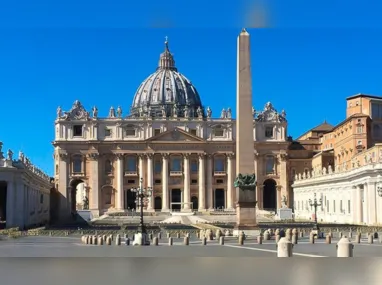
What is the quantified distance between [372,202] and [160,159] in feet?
166

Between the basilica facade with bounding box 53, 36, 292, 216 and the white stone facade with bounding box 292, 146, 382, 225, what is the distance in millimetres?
16270

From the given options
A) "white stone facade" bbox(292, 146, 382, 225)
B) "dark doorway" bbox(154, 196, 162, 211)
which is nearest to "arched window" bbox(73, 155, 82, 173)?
"dark doorway" bbox(154, 196, 162, 211)

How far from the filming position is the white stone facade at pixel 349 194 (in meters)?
57.0

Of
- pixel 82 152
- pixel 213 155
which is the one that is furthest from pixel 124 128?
pixel 213 155

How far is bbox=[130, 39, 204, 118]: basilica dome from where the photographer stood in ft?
418

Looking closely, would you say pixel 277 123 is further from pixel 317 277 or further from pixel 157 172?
pixel 317 277

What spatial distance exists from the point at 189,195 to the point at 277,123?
16.5 m

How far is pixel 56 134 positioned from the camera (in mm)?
103625

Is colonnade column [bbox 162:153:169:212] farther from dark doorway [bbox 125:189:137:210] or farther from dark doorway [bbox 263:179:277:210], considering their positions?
dark doorway [bbox 263:179:277:210]

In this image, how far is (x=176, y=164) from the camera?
344ft

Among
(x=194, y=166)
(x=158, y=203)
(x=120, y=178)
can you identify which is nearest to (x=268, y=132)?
(x=194, y=166)

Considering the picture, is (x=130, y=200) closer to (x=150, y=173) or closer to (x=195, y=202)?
(x=150, y=173)

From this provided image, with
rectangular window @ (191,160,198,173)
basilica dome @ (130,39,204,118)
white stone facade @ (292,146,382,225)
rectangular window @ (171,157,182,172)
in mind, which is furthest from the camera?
basilica dome @ (130,39,204,118)

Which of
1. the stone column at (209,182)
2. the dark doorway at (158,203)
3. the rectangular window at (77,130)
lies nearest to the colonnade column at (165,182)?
the dark doorway at (158,203)
